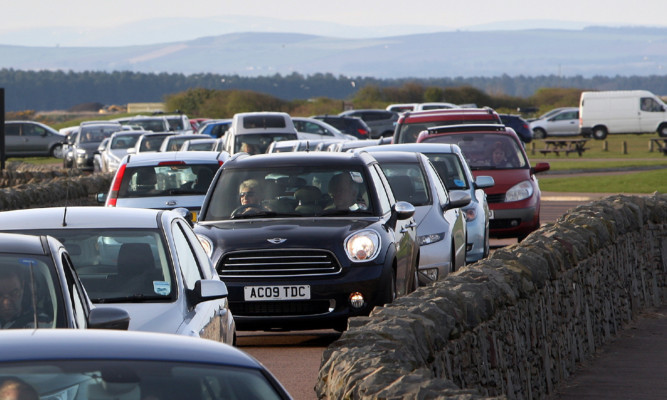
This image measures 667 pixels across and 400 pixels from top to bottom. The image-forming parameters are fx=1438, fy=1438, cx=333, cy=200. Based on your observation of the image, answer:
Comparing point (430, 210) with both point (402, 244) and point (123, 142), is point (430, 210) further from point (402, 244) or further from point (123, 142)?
point (123, 142)

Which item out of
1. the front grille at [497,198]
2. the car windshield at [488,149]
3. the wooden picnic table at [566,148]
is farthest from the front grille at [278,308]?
the wooden picnic table at [566,148]

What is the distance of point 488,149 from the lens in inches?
865

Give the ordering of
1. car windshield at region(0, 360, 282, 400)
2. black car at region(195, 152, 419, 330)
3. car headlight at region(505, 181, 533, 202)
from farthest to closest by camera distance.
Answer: car headlight at region(505, 181, 533, 202)
black car at region(195, 152, 419, 330)
car windshield at region(0, 360, 282, 400)

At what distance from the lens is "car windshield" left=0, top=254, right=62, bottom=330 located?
259 inches

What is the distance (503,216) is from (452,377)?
13.4 meters

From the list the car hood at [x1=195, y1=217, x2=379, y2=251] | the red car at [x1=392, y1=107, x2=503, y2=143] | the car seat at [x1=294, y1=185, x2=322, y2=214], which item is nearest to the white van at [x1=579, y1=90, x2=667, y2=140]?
the red car at [x1=392, y1=107, x2=503, y2=143]

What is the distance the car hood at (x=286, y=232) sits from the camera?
11609mm

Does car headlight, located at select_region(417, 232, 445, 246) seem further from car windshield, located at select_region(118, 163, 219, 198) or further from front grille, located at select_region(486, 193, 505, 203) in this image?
front grille, located at select_region(486, 193, 505, 203)

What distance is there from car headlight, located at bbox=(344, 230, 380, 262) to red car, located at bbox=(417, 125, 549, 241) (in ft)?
29.9

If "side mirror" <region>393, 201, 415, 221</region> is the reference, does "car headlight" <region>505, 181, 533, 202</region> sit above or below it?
below

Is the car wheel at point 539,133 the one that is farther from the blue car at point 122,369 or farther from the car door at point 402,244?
the blue car at point 122,369

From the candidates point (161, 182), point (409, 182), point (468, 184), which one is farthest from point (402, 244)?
point (468, 184)

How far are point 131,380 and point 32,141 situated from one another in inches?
2400

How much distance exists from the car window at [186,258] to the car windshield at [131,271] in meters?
0.12
